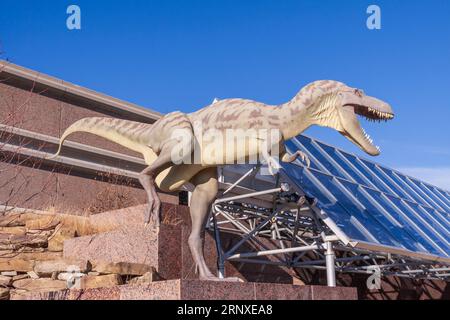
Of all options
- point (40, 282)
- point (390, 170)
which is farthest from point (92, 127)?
point (390, 170)

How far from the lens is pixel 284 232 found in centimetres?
1474

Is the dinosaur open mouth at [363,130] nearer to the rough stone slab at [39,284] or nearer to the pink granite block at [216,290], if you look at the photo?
the pink granite block at [216,290]

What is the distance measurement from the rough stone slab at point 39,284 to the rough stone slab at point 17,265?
0.21m

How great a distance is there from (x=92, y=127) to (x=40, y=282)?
2261mm

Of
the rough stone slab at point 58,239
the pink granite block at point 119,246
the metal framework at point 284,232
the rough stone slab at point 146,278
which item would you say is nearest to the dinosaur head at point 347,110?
the rough stone slab at point 146,278

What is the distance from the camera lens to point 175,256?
896 centimetres

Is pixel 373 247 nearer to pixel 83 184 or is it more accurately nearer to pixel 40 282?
pixel 40 282

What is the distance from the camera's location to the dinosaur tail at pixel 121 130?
7562 millimetres

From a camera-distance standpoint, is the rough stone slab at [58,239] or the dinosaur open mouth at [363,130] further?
the rough stone slab at [58,239]

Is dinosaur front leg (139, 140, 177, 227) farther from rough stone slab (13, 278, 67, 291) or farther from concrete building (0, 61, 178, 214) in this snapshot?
concrete building (0, 61, 178, 214)

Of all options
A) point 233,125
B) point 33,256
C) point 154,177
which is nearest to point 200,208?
point 154,177

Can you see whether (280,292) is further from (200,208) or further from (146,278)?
(146,278)

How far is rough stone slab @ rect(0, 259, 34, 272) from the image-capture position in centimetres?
805

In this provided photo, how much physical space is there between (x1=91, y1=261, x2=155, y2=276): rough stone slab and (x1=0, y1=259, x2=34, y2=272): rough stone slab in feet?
3.38
